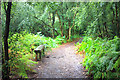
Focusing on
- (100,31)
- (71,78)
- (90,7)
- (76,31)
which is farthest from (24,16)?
(76,31)

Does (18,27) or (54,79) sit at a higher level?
(18,27)

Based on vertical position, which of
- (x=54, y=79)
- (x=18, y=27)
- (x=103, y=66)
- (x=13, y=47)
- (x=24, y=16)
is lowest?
(x=54, y=79)

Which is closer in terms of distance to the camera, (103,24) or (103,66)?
(103,66)

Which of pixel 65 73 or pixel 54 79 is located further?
pixel 65 73

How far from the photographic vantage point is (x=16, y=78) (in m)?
3.61

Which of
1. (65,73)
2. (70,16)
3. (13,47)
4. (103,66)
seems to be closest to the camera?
(103,66)

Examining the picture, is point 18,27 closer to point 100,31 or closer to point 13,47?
point 13,47

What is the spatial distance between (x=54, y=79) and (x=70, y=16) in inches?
421

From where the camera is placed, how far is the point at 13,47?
3.51 meters

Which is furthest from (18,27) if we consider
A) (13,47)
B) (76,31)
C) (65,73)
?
(76,31)

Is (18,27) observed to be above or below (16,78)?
above

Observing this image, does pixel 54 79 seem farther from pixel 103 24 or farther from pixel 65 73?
pixel 103 24

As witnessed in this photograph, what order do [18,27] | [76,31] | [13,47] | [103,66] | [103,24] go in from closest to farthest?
1. [103,66]
2. [13,47]
3. [103,24]
4. [18,27]
5. [76,31]

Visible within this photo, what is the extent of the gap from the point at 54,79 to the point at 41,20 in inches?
441
